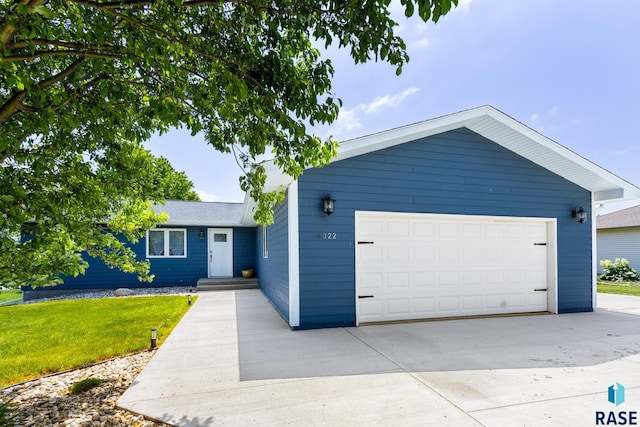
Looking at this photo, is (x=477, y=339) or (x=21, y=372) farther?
(x=477, y=339)

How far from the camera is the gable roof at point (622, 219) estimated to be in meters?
17.1

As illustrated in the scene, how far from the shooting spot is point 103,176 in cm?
375

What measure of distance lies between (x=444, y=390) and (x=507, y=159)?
550 cm

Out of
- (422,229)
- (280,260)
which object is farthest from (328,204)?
(422,229)

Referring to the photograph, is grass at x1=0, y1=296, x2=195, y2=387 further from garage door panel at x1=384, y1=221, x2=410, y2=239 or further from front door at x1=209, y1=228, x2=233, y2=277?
garage door panel at x1=384, y1=221, x2=410, y2=239

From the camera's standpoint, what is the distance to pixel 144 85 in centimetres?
311

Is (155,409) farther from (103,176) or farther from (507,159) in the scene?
(507,159)

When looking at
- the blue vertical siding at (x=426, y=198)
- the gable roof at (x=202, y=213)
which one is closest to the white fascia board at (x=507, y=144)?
the blue vertical siding at (x=426, y=198)

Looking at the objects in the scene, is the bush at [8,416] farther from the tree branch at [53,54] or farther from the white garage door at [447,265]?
the white garage door at [447,265]

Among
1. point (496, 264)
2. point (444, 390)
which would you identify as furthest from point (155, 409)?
point (496, 264)

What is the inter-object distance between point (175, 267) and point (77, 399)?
959 centimetres

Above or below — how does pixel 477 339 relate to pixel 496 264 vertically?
below

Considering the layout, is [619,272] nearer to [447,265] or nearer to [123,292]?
[447,265]

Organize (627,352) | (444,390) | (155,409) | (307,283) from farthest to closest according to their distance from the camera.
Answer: (307,283), (627,352), (444,390), (155,409)
